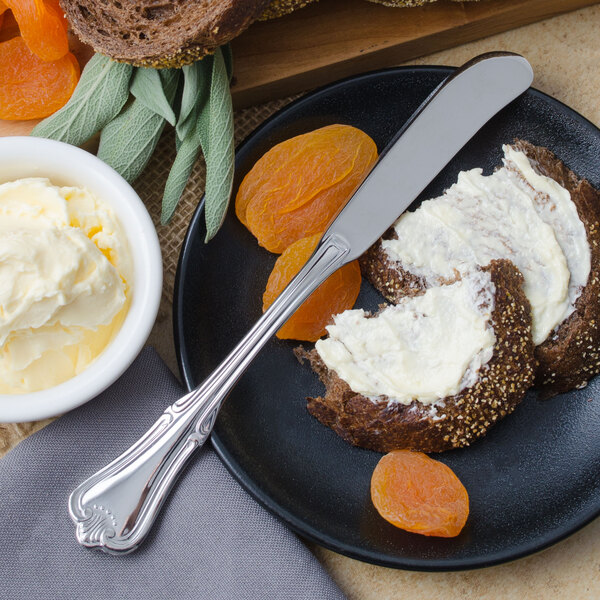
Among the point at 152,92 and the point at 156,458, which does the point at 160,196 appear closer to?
the point at 152,92

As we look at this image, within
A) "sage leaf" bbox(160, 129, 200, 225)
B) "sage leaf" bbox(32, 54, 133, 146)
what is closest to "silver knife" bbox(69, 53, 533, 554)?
"sage leaf" bbox(160, 129, 200, 225)

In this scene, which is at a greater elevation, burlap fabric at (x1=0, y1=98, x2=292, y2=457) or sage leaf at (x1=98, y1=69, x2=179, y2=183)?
sage leaf at (x1=98, y1=69, x2=179, y2=183)

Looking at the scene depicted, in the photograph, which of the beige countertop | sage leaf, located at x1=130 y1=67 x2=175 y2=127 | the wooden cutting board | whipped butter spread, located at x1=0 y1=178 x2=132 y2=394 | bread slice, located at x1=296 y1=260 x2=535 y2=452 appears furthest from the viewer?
the wooden cutting board

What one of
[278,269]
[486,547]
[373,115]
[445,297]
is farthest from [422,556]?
[373,115]

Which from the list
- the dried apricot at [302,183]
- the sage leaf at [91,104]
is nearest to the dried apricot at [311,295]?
the dried apricot at [302,183]

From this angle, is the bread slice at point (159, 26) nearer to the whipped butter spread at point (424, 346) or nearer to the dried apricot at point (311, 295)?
the dried apricot at point (311, 295)

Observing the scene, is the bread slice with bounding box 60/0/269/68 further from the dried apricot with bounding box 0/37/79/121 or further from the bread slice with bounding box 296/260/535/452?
the bread slice with bounding box 296/260/535/452
